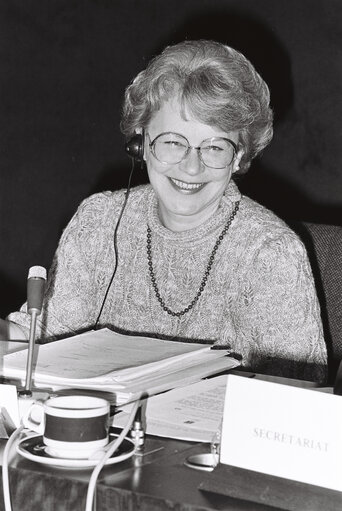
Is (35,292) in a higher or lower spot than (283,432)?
higher

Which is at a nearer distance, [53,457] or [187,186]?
[53,457]

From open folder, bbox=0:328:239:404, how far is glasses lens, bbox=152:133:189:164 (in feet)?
1.63

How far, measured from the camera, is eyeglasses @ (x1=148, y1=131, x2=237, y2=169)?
6.36 ft

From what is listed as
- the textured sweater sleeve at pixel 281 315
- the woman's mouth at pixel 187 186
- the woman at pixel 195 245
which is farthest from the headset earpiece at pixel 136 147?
the textured sweater sleeve at pixel 281 315

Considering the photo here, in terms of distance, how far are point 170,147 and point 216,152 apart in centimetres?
10

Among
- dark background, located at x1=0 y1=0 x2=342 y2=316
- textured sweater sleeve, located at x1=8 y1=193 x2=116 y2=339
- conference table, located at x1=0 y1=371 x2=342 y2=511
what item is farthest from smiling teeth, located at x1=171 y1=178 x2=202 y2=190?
dark background, located at x1=0 y1=0 x2=342 y2=316

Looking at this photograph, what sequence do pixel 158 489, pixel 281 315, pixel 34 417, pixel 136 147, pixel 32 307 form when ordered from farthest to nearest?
pixel 136 147
pixel 281 315
pixel 32 307
pixel 34 417
pixel 158 489

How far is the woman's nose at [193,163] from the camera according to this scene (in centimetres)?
194

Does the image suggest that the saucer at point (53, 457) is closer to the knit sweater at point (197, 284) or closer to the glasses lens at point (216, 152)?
the knit sweater at point (197, 284)

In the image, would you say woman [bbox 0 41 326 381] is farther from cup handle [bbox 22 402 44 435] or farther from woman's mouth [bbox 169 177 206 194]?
cup handle [bbox 22 402 44 435]

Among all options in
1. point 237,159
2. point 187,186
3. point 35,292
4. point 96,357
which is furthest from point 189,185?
point 35,292

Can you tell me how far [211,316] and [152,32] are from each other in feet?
6.66

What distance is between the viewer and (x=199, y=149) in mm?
1938

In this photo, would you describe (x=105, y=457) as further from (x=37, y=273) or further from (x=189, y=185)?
(x=189, y=185)
